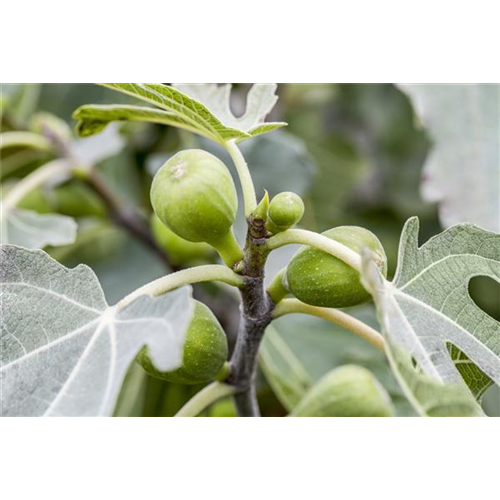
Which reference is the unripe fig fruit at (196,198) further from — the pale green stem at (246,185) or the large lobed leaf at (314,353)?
the large lobed leaf at (314,353)

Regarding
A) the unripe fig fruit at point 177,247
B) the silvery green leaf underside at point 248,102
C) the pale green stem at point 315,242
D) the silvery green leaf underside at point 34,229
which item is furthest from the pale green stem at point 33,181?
the pale green stem at point 315,242

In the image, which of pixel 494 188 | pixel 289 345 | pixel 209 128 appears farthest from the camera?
pixel 289 345

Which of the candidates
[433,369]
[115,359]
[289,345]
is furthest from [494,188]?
[115,359]

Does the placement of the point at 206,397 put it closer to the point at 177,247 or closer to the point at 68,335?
the point at 68,335

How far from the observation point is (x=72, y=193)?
5.52ft

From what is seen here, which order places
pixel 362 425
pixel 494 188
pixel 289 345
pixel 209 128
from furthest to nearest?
pixel 289 345, pixel 494 188, pixel 209 128, pixel 362 425

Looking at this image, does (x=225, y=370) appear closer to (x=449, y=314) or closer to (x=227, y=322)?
(x=449, y=314)

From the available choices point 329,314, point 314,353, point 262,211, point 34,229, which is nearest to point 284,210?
point 262,211

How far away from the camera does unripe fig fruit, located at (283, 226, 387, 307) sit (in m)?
0.80

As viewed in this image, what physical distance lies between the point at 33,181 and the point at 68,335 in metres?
0.60

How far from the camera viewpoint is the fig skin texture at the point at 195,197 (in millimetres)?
768

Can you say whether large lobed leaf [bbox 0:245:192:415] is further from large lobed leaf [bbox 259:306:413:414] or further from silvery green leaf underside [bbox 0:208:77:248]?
large lobed leaf [bbox 259:306:413:414]

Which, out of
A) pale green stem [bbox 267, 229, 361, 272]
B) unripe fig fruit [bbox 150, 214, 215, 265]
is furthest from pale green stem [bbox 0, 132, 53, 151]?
pale green stem [bbox 267, 229, 361, 272]

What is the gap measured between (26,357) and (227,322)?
874 mm
